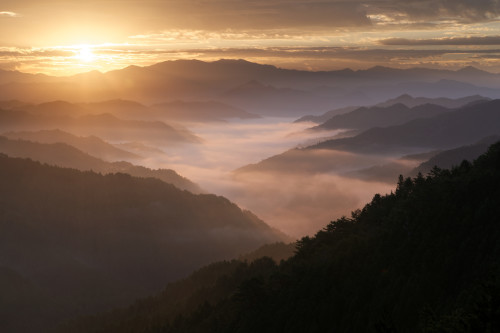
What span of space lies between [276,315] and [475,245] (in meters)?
32.6

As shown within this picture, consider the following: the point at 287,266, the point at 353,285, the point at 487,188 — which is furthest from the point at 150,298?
the point at 487,188

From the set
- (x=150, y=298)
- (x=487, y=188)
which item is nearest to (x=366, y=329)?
(x=487, y=188)

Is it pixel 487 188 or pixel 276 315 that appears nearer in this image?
pixel 487 188

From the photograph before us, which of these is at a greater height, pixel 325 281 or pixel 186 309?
pixel 325 281

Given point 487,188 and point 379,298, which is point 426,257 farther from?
point 487,188

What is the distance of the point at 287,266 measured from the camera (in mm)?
99625

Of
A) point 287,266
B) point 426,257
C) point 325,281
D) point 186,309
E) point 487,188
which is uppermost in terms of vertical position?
point 487,188

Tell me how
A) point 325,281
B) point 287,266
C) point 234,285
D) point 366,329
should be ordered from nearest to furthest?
point 366,329 → point 325,281 → point 287,266 → point 234,285

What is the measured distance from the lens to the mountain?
5342 cm

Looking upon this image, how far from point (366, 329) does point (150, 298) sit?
137 metres

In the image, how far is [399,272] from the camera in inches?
2584

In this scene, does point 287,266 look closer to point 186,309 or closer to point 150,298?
point 186,309

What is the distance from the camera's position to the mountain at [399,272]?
5342 cm

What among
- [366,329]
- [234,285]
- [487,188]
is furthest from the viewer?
[234,285]
